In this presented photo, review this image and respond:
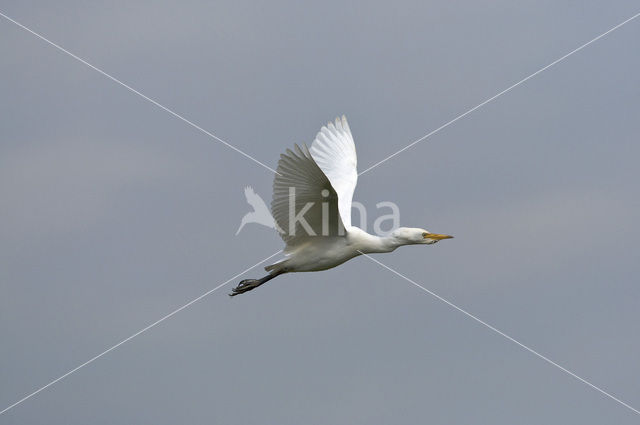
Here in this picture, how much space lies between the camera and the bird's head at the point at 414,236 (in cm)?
2078

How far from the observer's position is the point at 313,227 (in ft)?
65.3

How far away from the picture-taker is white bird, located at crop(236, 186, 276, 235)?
67.0ft

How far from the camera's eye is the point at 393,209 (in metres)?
23.2

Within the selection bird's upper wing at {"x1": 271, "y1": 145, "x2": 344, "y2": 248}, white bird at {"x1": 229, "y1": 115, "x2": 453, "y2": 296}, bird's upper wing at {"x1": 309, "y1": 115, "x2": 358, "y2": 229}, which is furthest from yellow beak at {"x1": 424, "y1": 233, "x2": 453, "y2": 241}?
bird's upper wing at {"x1": 309, "y1": 115, "x2": 358, "y2": 229}

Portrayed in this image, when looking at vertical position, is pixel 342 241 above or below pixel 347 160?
below

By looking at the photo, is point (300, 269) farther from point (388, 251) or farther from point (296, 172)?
point (296, 172)

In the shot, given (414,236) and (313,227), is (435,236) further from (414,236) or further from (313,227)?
(313,227)

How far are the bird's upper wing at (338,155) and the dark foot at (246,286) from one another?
3144 mm

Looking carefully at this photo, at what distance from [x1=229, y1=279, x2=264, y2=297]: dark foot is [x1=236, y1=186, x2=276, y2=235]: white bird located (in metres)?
1.36

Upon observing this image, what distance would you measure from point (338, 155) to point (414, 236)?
13.1 feet

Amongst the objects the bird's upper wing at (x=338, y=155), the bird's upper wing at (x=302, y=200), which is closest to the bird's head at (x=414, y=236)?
the bird's upper wing at (x=302, y=200)

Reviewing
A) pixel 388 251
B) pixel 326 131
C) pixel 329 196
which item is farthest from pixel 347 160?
pixel 329 196

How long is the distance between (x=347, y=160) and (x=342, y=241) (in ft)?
13.2

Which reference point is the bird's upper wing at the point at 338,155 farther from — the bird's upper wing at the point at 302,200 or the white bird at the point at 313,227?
the bird's upper wing at the point at 302,200
